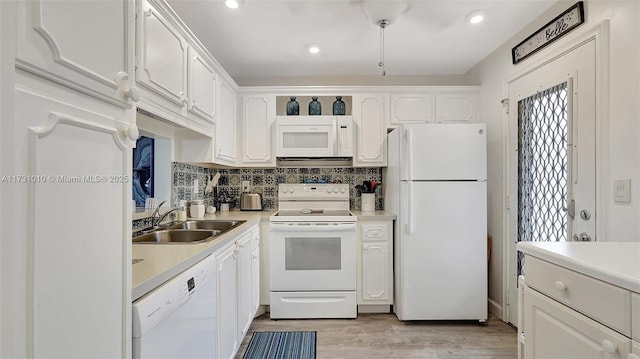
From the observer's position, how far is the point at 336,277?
2791mm

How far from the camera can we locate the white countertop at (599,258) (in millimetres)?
891

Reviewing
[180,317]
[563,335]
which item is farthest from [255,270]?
[563,335]

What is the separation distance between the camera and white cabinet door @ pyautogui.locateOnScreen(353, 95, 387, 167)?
10.3 ft

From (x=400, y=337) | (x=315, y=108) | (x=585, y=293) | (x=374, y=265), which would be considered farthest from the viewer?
(x=315, y=108)

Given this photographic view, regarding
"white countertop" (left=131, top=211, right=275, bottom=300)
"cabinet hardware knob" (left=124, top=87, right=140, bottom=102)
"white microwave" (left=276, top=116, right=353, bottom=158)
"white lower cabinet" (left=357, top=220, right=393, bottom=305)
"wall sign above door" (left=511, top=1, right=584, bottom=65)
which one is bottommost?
"white lower cabinet" (left=357, top=220, right=393, bottom=305)

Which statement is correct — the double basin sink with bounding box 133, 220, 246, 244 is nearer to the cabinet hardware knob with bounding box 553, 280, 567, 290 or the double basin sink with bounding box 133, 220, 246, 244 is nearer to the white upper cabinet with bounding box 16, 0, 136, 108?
the white upper cabinet with bounding box 16, 0, 136, 108

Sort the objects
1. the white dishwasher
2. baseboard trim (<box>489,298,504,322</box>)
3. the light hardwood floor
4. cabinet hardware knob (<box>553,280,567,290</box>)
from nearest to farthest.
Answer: the white dishwasher
cabinet hardware knob (<box>553,280,567,290</box>)
the light hardwood floor
baseboard trim (<box>489,298,504,322</box>)

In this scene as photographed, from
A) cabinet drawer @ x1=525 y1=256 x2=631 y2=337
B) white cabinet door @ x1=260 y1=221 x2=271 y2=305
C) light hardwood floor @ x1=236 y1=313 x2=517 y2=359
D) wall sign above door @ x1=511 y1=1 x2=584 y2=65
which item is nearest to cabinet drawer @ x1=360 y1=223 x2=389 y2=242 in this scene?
light hardwood floor @ x1=236 y1=313 x2=517 y2=359

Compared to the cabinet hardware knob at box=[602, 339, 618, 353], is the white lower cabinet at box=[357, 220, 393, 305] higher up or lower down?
lower down

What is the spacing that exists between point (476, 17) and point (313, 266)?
7.65 feet

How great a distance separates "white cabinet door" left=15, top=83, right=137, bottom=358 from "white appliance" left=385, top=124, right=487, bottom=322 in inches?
86.6

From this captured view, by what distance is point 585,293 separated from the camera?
3.27 ft

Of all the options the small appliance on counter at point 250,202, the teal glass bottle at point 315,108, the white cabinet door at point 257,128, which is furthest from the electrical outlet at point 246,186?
the teal glass bottle at point 315,108

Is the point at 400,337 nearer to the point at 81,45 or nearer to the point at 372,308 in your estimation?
the point at 372,308
